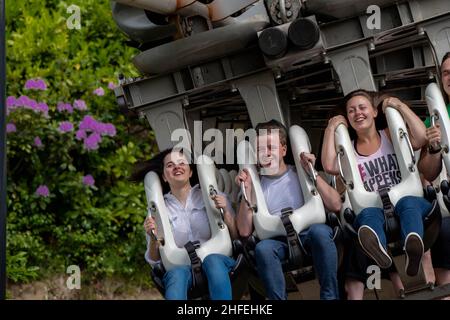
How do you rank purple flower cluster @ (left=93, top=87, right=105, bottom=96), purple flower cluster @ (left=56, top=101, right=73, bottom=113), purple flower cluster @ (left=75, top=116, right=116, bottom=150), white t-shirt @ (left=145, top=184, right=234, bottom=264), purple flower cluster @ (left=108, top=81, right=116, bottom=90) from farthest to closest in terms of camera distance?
purple flower cluster @ (left=108, top=81, right=116, bottom=90) → purple flower cluster @ (left=93, top=87, right=105, bottom=96) → purple flower cluster @ (left=56, top=101, right=73, bottom=113) → purple flower cluster @ (left=75, top=116, right=116, bottom=150) → white t-shirt @ (left=145, top=184, right=234, bottom=264)

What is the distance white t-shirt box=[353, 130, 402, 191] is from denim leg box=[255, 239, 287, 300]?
62 centimetres

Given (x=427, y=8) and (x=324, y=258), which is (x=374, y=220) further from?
(x=427, y=8)

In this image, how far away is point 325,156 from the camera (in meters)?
7.05

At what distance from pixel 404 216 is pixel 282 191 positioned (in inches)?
30.4

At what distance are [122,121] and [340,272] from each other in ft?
17.9

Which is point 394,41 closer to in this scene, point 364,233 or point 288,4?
point 288,4

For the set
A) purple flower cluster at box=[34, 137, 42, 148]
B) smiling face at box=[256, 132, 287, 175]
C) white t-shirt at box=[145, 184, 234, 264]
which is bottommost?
white t-shirt at box=[145, 184, 234, 264]

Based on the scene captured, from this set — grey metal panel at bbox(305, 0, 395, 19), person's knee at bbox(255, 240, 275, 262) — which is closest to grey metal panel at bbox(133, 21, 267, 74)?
grey metal panel at bbox(305, 0, 395, 19)

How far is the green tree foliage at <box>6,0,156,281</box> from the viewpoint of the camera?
11.3m

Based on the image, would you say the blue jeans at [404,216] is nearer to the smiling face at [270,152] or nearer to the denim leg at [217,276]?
the smiling face at [270,152]

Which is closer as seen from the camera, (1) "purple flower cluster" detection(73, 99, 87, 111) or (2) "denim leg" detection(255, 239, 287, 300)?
(2) "denim leg" detection(255, 239, 287, 300)

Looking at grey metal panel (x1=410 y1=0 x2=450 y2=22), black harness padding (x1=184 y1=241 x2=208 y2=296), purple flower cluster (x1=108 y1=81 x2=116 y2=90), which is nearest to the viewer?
black harness padding (x1=184 y1=241 x2=208 y2=296)

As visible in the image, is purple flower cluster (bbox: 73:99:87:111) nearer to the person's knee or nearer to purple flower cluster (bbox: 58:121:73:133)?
purple flower cluster (bbox: 58:121:73:133)
